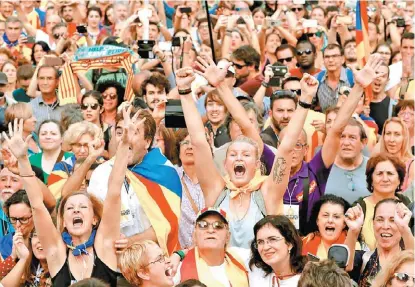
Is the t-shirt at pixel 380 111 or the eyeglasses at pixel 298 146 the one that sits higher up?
the t-shirt at pixel 380 111

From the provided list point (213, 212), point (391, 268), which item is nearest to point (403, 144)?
point (213, 212)

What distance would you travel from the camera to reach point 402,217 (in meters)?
6.87

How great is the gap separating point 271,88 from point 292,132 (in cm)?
369

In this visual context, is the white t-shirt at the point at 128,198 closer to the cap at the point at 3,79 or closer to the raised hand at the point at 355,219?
the raised hand at the point at 355,219

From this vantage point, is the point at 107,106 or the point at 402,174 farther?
the point at 107,106

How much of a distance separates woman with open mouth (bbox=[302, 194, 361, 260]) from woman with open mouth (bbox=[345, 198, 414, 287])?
0.60ft

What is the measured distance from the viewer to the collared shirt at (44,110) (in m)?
10.6

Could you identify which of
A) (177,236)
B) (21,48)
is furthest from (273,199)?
(21,48)

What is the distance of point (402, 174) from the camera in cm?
797

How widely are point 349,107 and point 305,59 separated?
403 cm

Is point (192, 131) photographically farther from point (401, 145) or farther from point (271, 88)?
point (271, 88)

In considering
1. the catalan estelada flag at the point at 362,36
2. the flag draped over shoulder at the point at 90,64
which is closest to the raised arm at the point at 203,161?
the flag draped over shoulder at the point at 90,64

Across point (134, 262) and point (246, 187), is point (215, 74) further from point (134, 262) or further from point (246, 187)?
point (134, 262)

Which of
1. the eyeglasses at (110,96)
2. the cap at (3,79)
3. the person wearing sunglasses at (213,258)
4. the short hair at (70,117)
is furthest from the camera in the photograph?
the cap at (3,79)
